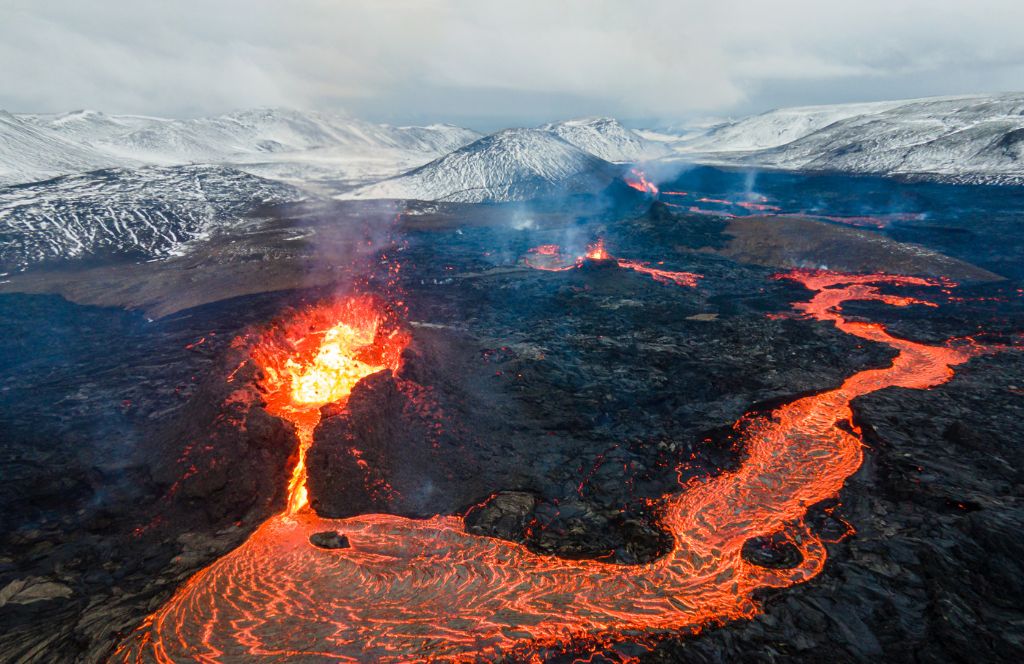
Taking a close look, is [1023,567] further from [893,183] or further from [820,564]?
[893,183]

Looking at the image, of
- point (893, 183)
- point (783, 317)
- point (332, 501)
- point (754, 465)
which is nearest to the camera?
point (332, 501)

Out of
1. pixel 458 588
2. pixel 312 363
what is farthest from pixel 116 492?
pixel 458 588

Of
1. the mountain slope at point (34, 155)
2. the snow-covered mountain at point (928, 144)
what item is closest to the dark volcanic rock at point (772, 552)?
the snow-covered mountain at point (928, 144)

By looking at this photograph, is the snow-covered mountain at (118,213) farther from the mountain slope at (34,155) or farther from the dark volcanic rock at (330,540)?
the dark volcanic rock at (330,540)

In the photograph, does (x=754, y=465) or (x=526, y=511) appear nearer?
(x=526, y=511)

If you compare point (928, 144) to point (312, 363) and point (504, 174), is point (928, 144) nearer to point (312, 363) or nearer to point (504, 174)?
point (504, 174)

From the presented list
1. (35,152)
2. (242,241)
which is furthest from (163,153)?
(242,241)
